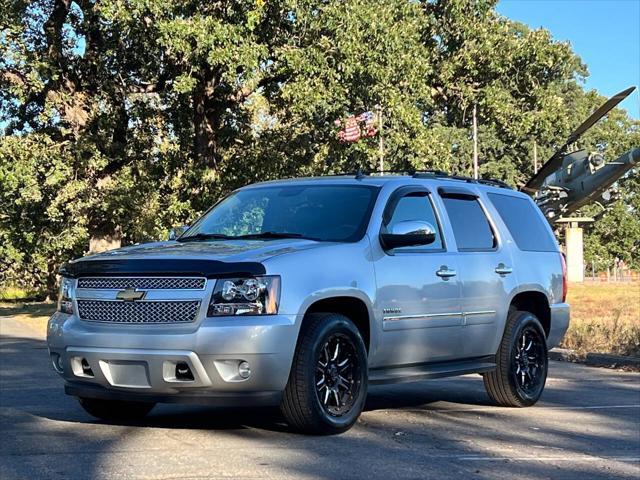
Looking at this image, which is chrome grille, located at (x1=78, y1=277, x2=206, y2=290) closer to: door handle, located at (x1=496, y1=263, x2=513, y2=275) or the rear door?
the rear door

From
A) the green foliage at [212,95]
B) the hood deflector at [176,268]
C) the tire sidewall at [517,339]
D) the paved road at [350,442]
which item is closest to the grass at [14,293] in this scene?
the green foliage at [212,95]

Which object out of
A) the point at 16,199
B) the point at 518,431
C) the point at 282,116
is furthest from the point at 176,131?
the point at 518,431

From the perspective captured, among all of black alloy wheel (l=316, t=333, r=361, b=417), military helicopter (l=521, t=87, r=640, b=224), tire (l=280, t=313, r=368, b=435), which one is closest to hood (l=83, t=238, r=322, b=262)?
tire (l=280, t=313, r=368, b=435)

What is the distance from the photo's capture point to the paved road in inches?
207

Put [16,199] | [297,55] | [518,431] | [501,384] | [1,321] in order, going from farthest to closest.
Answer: [1,321], [16,199], [297,55], [501,384], [518,431]

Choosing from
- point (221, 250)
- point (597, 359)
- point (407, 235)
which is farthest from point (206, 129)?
point (221, 250)

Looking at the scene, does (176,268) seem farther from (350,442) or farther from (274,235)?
(350,442)

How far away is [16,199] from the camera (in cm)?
2089

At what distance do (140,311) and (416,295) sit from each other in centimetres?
226

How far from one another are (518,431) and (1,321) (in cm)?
2055

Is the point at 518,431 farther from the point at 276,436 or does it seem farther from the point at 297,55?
the point at 297,55

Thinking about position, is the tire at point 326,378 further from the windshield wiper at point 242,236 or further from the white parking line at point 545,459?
the white parking line at point 545,459

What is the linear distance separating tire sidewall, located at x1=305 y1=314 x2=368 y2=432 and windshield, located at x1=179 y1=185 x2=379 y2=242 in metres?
0.72

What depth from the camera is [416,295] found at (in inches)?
276
